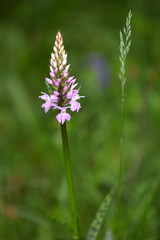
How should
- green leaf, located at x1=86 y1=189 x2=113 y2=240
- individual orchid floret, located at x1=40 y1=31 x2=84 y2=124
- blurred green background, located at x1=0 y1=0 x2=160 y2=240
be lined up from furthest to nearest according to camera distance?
blurred green background, located at x1=0 y1=0 x2=160 y2=240, green leaf, located at x1=86 y1=189 x2=113 y2=240, individual orchid floret, located at x1=40 y1=31 x2=84 y2=124

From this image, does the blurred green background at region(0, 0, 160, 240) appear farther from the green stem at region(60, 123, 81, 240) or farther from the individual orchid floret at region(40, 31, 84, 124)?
the individual orchid floret at region(40, 31, 84, 124)

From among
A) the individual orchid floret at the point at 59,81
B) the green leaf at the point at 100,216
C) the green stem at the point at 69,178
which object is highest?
the individual orchid floret at the point at 59,81

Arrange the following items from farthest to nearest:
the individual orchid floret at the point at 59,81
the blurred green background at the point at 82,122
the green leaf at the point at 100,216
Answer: the blurred green background at the point at 82,122
the green leaf at the point at 100,216
the individual orchid floret at the point at 59,81

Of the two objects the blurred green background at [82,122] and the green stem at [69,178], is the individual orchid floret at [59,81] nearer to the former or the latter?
the green stem at [69,178]

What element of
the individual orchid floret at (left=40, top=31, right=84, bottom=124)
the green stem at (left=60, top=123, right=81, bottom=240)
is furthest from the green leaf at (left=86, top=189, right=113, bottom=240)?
the individual orchid floret at (left=40, top=31, right=84, bottom=124)

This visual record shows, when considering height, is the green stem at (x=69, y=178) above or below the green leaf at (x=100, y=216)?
above

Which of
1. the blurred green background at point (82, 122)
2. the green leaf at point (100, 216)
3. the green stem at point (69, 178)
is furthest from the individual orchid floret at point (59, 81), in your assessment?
the green leaf at point (100, 216)

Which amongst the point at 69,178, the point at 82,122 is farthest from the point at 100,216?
the point at 82,122

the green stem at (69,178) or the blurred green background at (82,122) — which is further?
the blurred green background at (82,122)

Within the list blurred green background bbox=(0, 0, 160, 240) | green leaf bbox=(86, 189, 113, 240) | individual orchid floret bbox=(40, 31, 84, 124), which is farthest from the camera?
blurred green background bbox=(0, 0, 160, 240)

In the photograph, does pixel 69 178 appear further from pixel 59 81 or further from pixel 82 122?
pixel 82 122
